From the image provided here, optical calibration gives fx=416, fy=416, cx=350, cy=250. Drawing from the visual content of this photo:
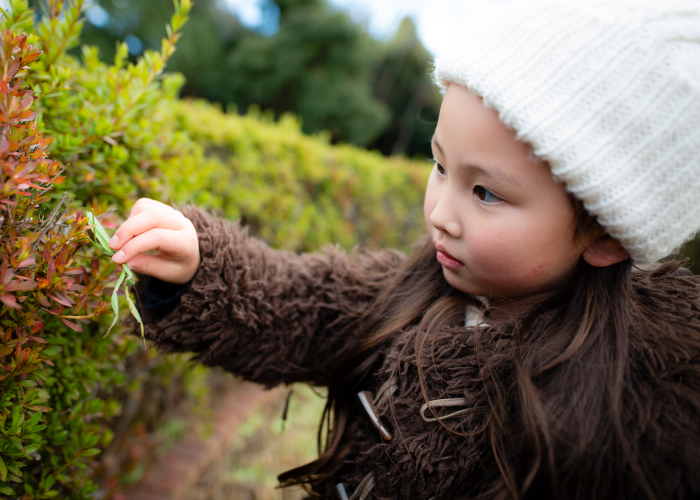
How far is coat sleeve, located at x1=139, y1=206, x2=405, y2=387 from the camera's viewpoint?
1303mm

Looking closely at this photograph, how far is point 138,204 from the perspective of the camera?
1164 millimetres

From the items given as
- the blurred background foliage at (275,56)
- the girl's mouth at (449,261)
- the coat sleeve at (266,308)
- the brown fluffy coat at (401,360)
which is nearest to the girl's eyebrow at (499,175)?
the girl's mouth at (449,261)

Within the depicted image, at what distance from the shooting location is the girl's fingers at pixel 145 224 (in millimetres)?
1072

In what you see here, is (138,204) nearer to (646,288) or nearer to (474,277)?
(474,277)

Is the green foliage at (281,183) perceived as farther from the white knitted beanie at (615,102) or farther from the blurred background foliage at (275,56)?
the blurred background foliage at (275,56)

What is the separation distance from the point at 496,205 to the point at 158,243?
0.92m

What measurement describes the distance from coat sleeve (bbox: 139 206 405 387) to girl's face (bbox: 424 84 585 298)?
516 millimetres

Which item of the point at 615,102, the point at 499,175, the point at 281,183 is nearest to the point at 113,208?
the point at 499,175

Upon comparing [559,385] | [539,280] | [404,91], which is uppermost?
[539,280]

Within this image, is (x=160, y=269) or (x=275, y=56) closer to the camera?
(x=160, y=269)

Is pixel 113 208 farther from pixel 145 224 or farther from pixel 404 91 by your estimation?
pixel 404 91

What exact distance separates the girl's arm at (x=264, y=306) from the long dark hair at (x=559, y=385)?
215mm

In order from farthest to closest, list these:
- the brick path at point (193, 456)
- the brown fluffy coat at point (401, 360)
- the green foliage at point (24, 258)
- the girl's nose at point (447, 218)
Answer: the brick path at point (193, 456)
the girl's nose at point (447, 218)
the brown fluffy coat at point (401, 360)
the green foliage at point (24, 258)

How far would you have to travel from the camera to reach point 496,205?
3.67 ft
